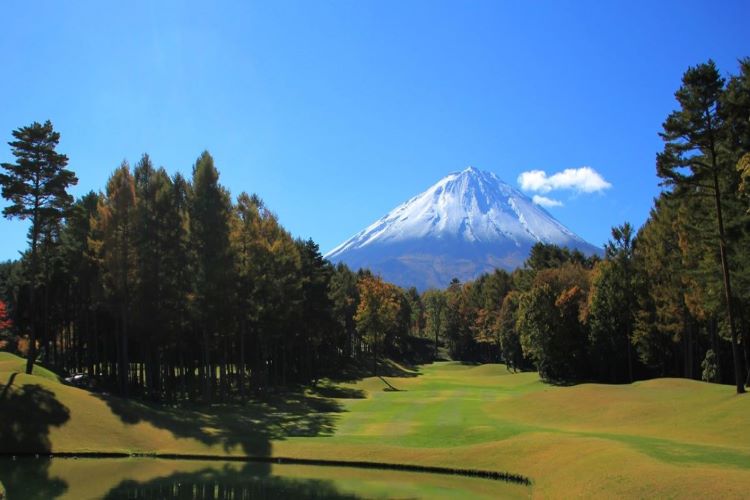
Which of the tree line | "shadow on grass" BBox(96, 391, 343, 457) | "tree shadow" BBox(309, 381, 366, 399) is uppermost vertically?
the tree line

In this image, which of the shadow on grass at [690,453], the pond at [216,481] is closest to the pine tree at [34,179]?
the pond at [216,481]

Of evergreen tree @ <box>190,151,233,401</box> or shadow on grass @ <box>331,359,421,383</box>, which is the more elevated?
evergreen tree @ <box>190,151,233,401</box>

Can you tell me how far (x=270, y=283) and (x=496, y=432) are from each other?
2417 centimetres

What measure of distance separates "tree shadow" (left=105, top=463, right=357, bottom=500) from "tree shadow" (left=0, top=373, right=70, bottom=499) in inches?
119

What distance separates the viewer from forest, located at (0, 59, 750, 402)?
3619cm

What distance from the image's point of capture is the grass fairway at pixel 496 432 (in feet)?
71.7

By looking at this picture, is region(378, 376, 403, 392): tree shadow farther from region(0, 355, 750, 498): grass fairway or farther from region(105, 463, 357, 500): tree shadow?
region(105, 463, 357, 500): tree shadow

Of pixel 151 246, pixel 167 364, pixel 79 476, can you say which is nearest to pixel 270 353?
pixel 167 364

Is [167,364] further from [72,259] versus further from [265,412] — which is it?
[265,412]

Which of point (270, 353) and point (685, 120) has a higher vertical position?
point (685, 120)

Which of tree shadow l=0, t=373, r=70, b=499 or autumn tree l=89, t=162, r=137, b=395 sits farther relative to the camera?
autumn tree l=89, t=162, r=137, b=395

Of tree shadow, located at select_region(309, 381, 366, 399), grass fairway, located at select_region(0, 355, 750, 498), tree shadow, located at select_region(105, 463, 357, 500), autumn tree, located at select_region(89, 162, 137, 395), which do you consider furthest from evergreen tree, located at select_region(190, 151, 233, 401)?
tree shadow, located at select_region(309, 381, 366, 399)

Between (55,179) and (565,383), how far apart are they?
57.4 metres

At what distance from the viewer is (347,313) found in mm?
100750
